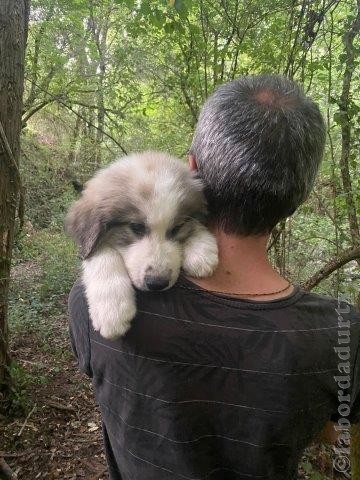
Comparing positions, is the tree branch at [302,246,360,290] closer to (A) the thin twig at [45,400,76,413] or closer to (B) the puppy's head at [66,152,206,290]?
(B) the puppy's head at [66,152,206,290]

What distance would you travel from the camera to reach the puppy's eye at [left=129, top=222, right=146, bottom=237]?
6.46 feet

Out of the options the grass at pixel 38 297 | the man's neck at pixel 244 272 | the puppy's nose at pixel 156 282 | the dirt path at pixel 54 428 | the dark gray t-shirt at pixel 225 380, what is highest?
the man's neck at pixel 244 272

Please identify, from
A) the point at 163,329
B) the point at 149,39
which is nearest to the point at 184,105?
the point at 149,39

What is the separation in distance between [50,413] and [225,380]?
13.0 ft

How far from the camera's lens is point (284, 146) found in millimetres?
1388

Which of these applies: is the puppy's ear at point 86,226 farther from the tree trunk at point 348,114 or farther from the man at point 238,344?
the tree trunk at point 348,114

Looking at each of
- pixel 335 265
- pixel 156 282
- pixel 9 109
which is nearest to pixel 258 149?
pixel 156 282

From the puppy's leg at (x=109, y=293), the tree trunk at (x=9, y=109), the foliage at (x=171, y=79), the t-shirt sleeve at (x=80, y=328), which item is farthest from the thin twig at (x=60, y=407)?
the t-shirt sleeve at (x=80, y=328)

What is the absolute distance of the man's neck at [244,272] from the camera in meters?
1.40

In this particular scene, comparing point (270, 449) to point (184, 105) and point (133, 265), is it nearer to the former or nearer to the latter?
point (133, 265)

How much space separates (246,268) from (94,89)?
28.5 ft

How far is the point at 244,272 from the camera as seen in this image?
57.5 inches

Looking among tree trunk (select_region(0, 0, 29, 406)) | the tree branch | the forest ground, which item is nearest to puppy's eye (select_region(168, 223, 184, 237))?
the tree branch

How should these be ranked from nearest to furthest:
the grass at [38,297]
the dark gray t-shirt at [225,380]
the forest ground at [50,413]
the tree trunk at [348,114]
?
the dark gray t-shirt at [225,380]
the tree trunk at [348,114]
the forest ground at [50,413]
the grass at [38,297]
